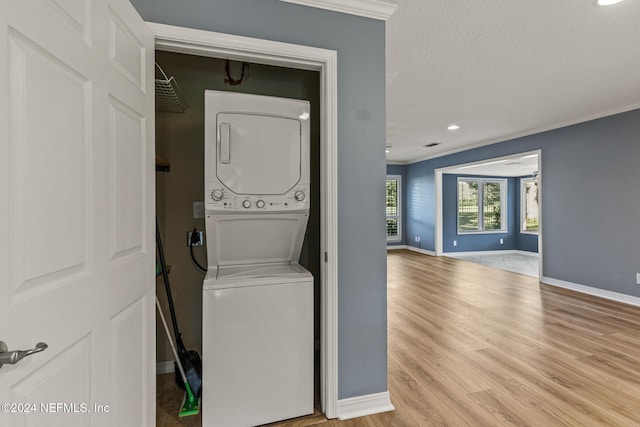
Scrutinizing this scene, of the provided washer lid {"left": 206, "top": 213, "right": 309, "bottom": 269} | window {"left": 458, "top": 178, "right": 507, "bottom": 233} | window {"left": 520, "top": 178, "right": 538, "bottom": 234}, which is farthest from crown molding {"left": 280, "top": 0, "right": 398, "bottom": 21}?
window {"left": 520, "top": 178, "right": 538, "bottom": 234}

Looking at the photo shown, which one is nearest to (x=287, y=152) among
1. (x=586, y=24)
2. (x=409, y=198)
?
(x=586, y=24)

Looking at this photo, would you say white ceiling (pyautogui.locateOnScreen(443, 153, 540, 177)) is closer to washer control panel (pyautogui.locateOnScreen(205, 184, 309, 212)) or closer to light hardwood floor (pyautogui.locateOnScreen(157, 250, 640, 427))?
light hardwood floor (pyautogui.locateOnScreen(157, 250, 640, 427))

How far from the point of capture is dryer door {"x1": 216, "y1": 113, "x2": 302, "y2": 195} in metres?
1.65

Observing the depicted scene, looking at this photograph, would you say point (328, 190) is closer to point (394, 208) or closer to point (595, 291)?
point (595, 291)

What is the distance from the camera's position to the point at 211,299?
1562 millimetres

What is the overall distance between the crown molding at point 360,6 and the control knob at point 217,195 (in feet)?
3.56

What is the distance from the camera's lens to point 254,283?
5.32 feet

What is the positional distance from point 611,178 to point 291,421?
4.71 metres

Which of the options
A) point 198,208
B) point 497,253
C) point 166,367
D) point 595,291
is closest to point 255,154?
point 198,208

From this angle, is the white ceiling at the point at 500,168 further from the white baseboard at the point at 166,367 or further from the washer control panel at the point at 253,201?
the white baseboard at the point at 166,367

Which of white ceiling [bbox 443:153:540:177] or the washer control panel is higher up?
white ceiling [bbox 443:153:540:177]

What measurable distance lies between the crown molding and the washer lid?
45.7 inches

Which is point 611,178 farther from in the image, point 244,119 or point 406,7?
point 244,119

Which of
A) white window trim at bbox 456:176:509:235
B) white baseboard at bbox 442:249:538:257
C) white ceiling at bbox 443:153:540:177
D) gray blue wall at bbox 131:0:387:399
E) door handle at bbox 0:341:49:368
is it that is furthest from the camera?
white window trim at bbox 456:176:509:235
